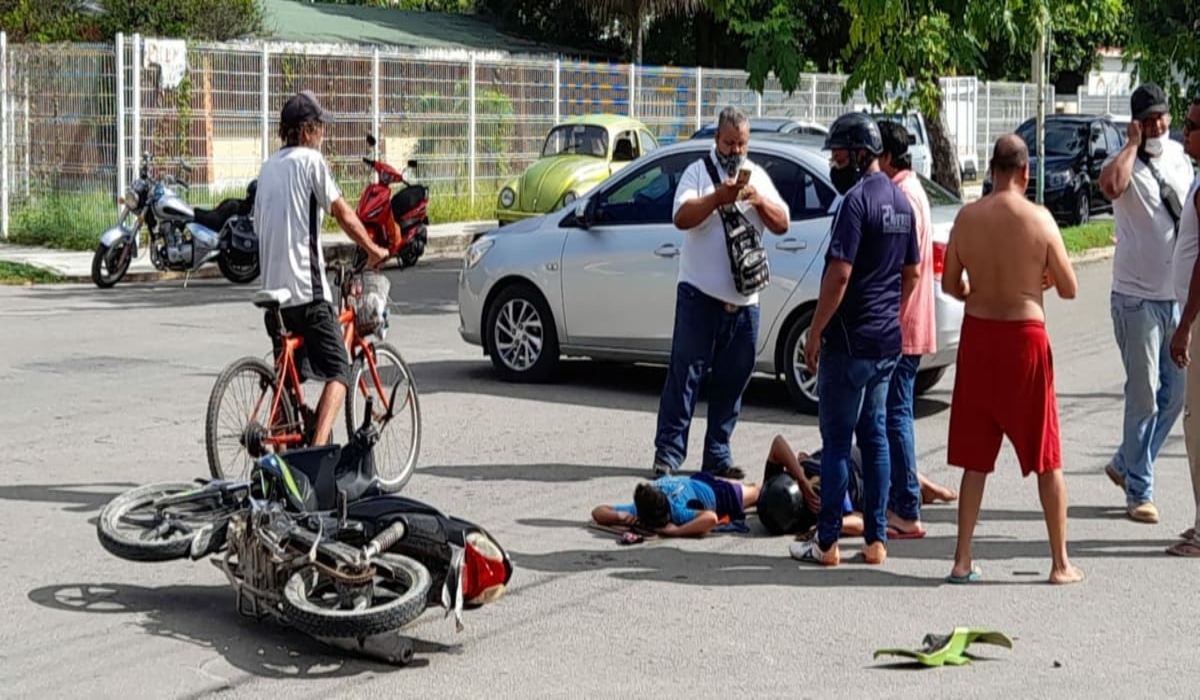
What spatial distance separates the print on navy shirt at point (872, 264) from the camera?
24.7ft

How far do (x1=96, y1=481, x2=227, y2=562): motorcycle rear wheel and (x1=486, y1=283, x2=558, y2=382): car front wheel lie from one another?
202 inches

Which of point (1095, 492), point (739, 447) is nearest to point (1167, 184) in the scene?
point (1095, 492)

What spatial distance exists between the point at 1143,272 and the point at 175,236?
12.8 meters

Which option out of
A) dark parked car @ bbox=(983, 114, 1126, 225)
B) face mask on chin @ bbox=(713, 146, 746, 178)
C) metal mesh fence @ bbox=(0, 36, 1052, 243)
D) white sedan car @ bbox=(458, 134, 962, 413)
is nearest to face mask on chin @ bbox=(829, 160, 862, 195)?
face mask on chin @ bbox=(713, 146, 746, 178)

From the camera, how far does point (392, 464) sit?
9242 millimetres

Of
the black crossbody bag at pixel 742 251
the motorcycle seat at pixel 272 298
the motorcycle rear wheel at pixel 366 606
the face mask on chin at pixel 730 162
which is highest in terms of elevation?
the face mask on chin at pixel 730 162

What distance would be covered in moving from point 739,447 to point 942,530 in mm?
2125

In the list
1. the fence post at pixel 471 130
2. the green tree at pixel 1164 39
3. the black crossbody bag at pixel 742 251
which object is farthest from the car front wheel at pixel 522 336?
the fence post at pixel 471 130

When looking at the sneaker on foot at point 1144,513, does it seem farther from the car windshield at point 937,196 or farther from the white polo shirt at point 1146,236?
the car windshield at point 937,196

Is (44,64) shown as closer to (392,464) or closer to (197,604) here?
(392,464)

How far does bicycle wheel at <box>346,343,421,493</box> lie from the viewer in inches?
352

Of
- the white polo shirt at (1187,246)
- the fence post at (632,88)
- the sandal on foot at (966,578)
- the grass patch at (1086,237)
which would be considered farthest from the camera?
the fence post at (632,88)

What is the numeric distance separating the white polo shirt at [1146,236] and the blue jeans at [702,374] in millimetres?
1908

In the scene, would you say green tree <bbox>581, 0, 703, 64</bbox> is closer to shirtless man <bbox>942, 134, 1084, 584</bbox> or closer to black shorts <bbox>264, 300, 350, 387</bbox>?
black shorts <bbox>264, 300, 350, 387</bbox>
